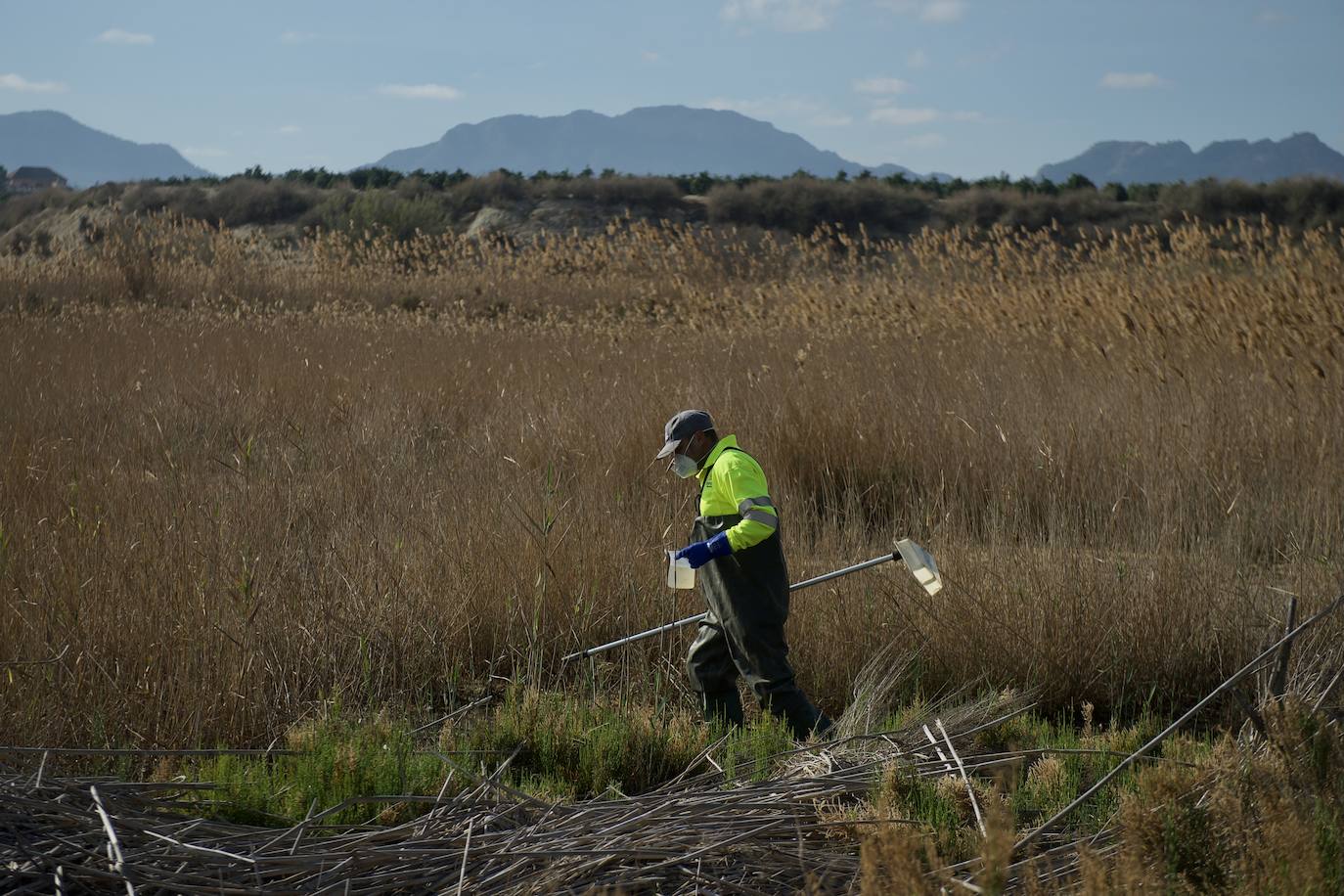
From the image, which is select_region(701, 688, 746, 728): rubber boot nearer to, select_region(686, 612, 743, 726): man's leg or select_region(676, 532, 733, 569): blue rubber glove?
select_region(686, 612, 743, 726): man's leg

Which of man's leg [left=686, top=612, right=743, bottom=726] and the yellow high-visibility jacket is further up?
the yellow high-visibility jacket

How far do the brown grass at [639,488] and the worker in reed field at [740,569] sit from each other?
525 mm

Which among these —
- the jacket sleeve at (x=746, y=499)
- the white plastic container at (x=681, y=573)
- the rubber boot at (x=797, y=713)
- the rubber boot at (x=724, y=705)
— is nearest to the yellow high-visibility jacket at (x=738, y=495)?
the jacket sleeve at (x=746, y=499)

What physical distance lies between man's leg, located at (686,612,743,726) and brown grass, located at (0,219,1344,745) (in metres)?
0.20

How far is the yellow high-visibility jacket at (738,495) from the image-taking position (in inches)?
143

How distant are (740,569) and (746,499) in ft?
0.98

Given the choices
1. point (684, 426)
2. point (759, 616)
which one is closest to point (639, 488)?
point (684, 426)

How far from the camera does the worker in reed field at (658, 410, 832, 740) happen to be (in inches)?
147

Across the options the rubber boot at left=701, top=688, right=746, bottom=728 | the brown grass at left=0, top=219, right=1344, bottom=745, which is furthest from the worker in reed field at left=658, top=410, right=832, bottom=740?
the brown grass at left=0, top=219, right=1344, bottom=745

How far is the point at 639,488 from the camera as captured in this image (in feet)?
20.6

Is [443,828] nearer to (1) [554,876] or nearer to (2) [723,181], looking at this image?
(1) [554,876]

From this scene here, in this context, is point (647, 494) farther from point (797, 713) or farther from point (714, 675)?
point (797, 713)

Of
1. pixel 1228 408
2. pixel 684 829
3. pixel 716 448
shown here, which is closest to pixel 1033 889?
pixel 684 829

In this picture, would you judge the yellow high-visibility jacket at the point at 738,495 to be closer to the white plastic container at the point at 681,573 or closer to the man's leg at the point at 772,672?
the white plastic container at the point at 681,573
